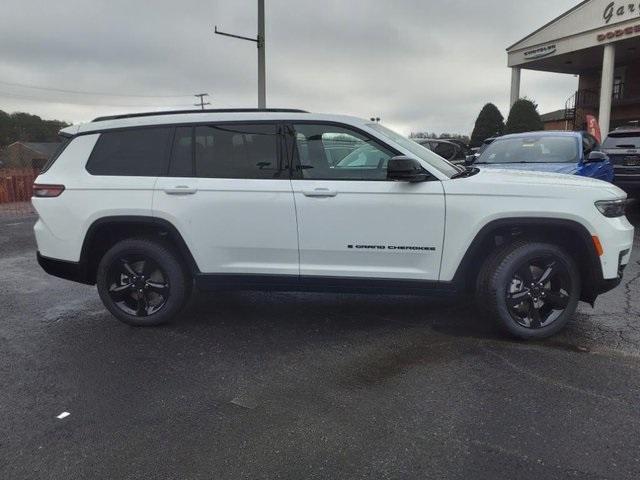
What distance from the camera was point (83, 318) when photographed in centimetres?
514

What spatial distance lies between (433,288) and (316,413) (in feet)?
5.13

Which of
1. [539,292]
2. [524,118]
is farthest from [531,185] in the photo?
[524,118]

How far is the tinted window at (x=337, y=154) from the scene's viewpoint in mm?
4277

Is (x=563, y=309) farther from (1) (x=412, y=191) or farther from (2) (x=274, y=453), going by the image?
(2) (x=274, y=453)

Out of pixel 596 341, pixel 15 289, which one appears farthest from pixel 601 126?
pixel 15 289

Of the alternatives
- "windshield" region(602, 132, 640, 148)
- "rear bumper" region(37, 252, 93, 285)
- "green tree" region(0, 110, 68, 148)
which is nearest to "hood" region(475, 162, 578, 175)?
"windshield" region(602, 132, 640, 148)

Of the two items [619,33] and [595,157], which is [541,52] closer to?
[619,33]

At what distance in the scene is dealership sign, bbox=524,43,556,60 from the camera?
2741 cm

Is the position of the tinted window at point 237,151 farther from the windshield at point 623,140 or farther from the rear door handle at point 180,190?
the windshield at point 623,140

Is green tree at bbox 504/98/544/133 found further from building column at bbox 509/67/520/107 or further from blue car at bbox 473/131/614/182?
blue car at bbox 473/131/614/182

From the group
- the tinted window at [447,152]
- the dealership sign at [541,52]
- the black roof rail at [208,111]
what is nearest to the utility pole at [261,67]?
the tinted window at [447,152]

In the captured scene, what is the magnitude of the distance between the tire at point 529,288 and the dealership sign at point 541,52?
1069 inches

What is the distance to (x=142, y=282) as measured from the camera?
4.73 meters

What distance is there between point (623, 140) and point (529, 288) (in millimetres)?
8844
